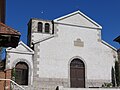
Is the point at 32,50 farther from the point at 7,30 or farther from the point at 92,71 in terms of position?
the point at 7,30

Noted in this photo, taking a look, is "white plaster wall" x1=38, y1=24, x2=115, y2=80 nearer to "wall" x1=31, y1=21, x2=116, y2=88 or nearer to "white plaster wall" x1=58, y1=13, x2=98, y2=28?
"wall" x1=31, y1=21, x2=116, y2=88

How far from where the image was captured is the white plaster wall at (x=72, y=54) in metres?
22.6

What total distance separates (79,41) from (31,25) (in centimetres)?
518

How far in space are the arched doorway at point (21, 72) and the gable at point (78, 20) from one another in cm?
580

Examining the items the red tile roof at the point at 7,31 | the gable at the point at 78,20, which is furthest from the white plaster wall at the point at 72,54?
the red tile roof at the point at 7,31

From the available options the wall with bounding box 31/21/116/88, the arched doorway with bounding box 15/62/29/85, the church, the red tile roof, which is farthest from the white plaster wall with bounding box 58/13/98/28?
the red tile roof

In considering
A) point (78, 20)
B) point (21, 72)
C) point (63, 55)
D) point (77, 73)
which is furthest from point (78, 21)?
point (21, 72)

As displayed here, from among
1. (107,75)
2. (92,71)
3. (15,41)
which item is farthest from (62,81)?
(15,41)

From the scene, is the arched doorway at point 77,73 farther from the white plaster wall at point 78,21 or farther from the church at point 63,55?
the white plaster wall at point 78,21

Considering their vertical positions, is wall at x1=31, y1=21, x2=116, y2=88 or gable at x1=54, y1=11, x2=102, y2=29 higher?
gable at x1=54, y1=11, x2=102, y2=29

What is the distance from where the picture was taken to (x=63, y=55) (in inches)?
920

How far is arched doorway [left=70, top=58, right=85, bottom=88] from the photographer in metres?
23.4

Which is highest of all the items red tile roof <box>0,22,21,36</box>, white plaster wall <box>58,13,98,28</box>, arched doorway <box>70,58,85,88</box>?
white plaster wall <box>58,13,98,28</box>

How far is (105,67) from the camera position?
81.1 feet
